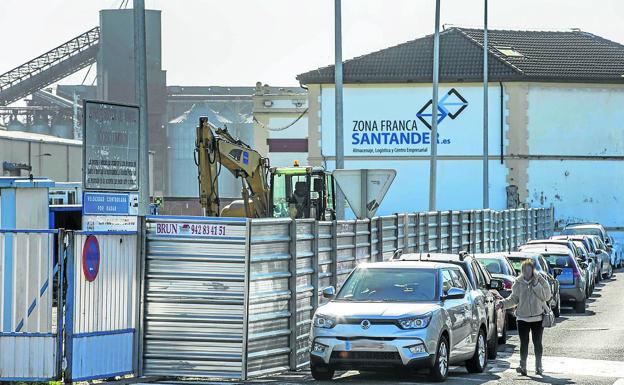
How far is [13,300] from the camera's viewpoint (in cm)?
1670

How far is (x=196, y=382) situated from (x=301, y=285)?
124 inches

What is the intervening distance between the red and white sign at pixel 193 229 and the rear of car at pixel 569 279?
658 inches

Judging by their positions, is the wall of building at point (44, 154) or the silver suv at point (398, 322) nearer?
the silver suv at point (398, 322)

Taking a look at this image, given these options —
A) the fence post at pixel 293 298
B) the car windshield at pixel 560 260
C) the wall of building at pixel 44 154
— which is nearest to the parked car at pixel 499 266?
the car windshield at pixel 560 260

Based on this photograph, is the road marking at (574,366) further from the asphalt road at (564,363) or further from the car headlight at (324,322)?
the car headlight at (324,322)

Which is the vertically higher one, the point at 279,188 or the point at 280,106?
the point at 280,106

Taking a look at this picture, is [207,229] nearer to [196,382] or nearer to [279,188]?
[196,382]

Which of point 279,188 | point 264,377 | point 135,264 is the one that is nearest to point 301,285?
point 264,377

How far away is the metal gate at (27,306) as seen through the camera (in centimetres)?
1664

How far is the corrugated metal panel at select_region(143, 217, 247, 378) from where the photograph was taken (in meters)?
17.9

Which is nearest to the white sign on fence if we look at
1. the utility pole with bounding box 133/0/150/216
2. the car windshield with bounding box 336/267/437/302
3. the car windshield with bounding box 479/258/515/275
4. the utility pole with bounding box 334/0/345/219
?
the utility pole with bounding box 133/0/150/216

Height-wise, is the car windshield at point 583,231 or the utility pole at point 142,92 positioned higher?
the utility pole at point 142,92

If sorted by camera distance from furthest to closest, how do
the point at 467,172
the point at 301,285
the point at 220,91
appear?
the point at 220,91
the point at 467,172
the point at 301,285

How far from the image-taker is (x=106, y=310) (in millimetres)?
17344
